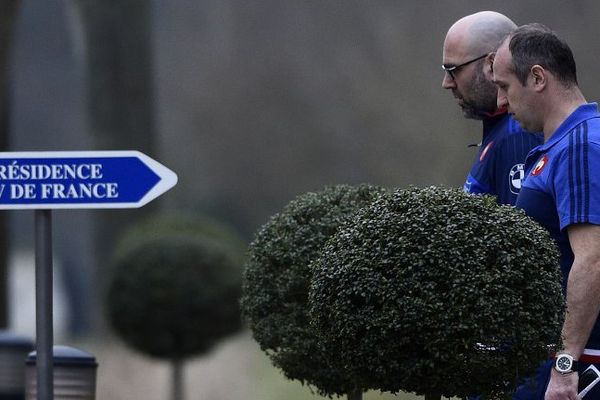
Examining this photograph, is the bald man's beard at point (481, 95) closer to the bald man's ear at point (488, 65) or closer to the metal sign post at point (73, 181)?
the bald man's ear at point (488, 65)

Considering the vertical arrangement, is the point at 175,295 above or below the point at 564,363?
above

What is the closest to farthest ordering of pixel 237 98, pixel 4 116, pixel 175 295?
pixel 175 295, pixel 4 116, pixel 237 98

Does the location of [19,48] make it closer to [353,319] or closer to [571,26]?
[571,26]

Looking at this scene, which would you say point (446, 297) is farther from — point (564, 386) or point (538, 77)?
point (538, 77)

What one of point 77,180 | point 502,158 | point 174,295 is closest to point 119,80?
point 174,295

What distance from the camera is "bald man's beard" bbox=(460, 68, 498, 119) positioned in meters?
4.82

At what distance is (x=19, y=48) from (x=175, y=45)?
5.85 feet

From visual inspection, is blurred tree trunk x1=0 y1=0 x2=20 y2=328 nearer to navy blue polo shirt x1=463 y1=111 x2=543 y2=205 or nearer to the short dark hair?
navy blue polo shirt x1=463 y1=111 x2=543 y2=205

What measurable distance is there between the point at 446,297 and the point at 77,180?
1299mm

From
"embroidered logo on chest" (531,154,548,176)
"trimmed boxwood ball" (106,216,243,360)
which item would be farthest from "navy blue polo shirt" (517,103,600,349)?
"trimmed boxwood ball" (106,216,243,360)

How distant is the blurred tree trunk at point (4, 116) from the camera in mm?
11719

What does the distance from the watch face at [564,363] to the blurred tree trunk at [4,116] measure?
8425mm

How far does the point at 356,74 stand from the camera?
45.6ft

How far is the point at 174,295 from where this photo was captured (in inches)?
454
